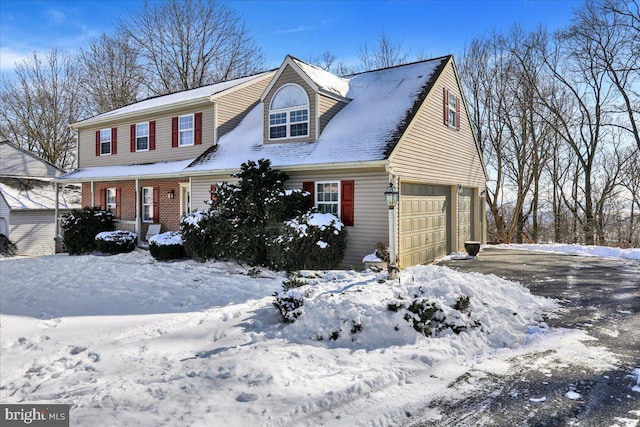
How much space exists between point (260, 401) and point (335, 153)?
877 cm

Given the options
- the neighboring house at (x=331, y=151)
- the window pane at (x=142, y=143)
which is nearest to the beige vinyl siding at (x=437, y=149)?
the neighboring house at (x=331, y=151)

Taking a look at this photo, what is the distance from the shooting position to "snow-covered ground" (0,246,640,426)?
4000 millimetres

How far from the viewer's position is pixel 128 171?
18.3m

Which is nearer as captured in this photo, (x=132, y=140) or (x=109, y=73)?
(x=132, y=140)

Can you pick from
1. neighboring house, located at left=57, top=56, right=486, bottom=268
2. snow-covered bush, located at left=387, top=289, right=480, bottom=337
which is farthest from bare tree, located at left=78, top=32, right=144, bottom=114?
snow-covered bush, located at left=387, top=289, right=480, bottom=337

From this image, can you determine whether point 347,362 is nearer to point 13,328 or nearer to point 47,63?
point 13,328

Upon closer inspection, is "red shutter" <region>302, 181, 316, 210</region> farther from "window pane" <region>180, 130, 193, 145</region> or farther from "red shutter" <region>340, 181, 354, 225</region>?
"window pane" <region>180, 130, 193, 145</region>

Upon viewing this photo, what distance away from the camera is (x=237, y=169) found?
44.8 feet

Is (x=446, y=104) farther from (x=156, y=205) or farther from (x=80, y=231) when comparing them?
(x=80, y=231)

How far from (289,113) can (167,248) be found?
20.4ft

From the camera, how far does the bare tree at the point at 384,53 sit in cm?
3030

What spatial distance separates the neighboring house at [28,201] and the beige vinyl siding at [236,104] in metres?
11.0

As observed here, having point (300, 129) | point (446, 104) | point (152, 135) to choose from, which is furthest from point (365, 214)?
point (152, 135)

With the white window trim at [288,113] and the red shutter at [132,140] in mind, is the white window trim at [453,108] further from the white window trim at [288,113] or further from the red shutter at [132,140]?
the red shutter at [132,140]
